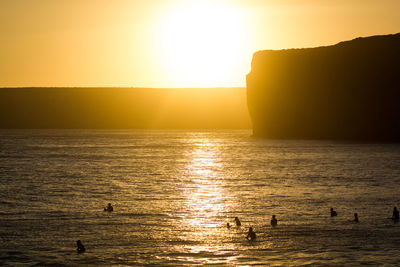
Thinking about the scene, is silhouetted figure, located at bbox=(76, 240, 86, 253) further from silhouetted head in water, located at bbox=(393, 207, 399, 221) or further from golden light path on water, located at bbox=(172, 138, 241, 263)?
silhouetted head in water, located at bbox=(393, 207, 399, 221)

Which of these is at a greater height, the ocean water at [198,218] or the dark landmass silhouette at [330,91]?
the dark landmass silhouette at [330,91]

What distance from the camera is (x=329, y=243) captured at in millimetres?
24234


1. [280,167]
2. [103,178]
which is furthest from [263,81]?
[103,178]

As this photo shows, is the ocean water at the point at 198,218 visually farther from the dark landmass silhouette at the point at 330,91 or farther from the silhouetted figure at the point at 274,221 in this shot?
the dark landmass silhouette at the point at 330,91

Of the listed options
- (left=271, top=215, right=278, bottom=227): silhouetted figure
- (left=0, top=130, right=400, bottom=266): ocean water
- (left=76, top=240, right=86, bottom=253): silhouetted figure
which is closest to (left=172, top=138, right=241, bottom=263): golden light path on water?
(left=0, top=130, right=400, bottom=266): ocean water

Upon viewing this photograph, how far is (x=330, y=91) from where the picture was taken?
116188 mm

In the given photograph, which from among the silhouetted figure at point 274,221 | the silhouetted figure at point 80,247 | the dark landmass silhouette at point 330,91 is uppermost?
the dark landmass silhouette at point 330,91

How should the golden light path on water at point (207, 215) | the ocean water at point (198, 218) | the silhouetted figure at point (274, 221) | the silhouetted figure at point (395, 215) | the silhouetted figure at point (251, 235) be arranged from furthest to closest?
the silhouetted figure at point (395, 215)
the silhouetted figure at point (274, 221)
the silhouetted figure at point (251, 235)
the golden light path on water at point (207, 215)
the ocean water at point (198, 218)

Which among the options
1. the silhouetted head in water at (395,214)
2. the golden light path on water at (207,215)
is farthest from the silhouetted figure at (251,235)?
the silhouetted head in water at (395,214)

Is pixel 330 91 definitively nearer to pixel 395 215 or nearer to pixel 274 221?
pixel 395 215

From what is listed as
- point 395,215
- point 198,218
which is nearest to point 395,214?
point 395,215

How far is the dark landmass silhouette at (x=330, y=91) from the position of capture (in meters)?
108

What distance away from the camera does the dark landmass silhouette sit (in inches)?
4240

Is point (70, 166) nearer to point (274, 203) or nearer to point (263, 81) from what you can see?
point (274, 203)
